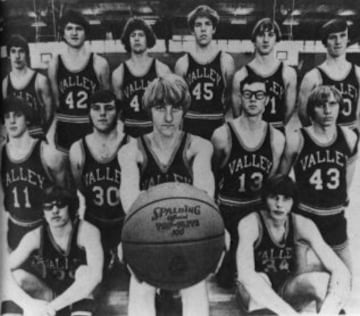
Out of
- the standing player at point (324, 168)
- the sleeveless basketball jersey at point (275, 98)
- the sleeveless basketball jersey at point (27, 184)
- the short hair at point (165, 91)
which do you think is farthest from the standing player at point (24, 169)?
the standing player at point (324, 168)

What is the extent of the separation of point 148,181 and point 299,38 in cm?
90

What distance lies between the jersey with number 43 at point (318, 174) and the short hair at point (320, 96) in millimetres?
99

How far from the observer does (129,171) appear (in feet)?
8.67

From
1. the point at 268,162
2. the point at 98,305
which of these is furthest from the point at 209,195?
the point at 98,305

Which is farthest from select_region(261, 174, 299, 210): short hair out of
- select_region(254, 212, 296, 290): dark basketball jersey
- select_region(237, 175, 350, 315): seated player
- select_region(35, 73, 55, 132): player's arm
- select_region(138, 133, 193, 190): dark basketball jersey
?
select_region(35, 73, 55, 132): player's arm

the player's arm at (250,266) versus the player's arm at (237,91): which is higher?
the player's arm at (237,91)

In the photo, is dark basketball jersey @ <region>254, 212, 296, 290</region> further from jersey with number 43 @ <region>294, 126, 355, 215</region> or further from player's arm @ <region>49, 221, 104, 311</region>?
player's arm @ <region>49, 221, 104, 311</region>

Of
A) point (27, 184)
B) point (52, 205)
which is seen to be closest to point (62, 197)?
point (52, 205)

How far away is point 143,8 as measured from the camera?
2600 mm

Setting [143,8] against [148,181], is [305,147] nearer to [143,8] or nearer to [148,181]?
[148,181]

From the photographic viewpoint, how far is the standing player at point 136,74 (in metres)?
2.61

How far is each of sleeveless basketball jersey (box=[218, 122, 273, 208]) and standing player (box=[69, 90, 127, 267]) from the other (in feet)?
1.52

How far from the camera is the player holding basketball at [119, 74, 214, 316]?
2.63 meters

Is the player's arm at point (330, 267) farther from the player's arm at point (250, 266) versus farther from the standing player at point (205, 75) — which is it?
the standing player at point (205, 75)
